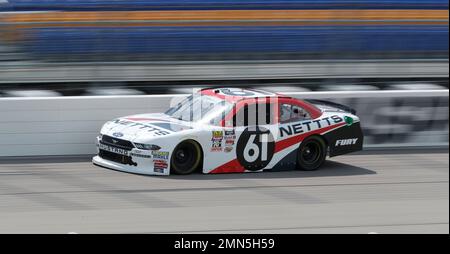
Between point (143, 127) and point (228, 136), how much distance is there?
1.15 m

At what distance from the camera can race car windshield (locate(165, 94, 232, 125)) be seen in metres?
11.1

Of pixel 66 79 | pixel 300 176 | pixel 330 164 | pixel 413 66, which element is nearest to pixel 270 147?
pixel 300 176

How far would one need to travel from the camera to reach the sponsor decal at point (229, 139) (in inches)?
429

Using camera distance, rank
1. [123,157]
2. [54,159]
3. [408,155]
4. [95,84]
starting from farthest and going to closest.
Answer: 1. [95,84]
2. [408,155]
3. [54,159]
4. [123,157]

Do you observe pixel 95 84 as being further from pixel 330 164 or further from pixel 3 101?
pixel 330 164

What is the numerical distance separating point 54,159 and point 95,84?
2.76m

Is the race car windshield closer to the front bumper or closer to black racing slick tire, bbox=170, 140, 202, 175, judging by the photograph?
black racing slick tire, bbox=170, 140, 202, 175

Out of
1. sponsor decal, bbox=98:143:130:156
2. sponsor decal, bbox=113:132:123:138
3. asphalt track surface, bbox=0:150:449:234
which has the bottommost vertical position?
asphalt track surface, bbox=0:150:449:234

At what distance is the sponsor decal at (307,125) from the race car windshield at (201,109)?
0.88 meters

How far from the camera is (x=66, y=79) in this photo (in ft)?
47.3

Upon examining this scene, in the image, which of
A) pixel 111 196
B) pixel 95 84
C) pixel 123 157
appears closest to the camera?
pixel 111 196

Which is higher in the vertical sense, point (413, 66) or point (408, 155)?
point (413, 66)

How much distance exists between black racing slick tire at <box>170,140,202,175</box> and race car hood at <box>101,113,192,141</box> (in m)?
0.23

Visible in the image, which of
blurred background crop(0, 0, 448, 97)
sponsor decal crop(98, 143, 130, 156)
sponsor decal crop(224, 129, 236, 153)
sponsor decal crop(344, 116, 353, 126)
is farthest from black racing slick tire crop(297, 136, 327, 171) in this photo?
blurred background crop(0, 0, 448, 97)
